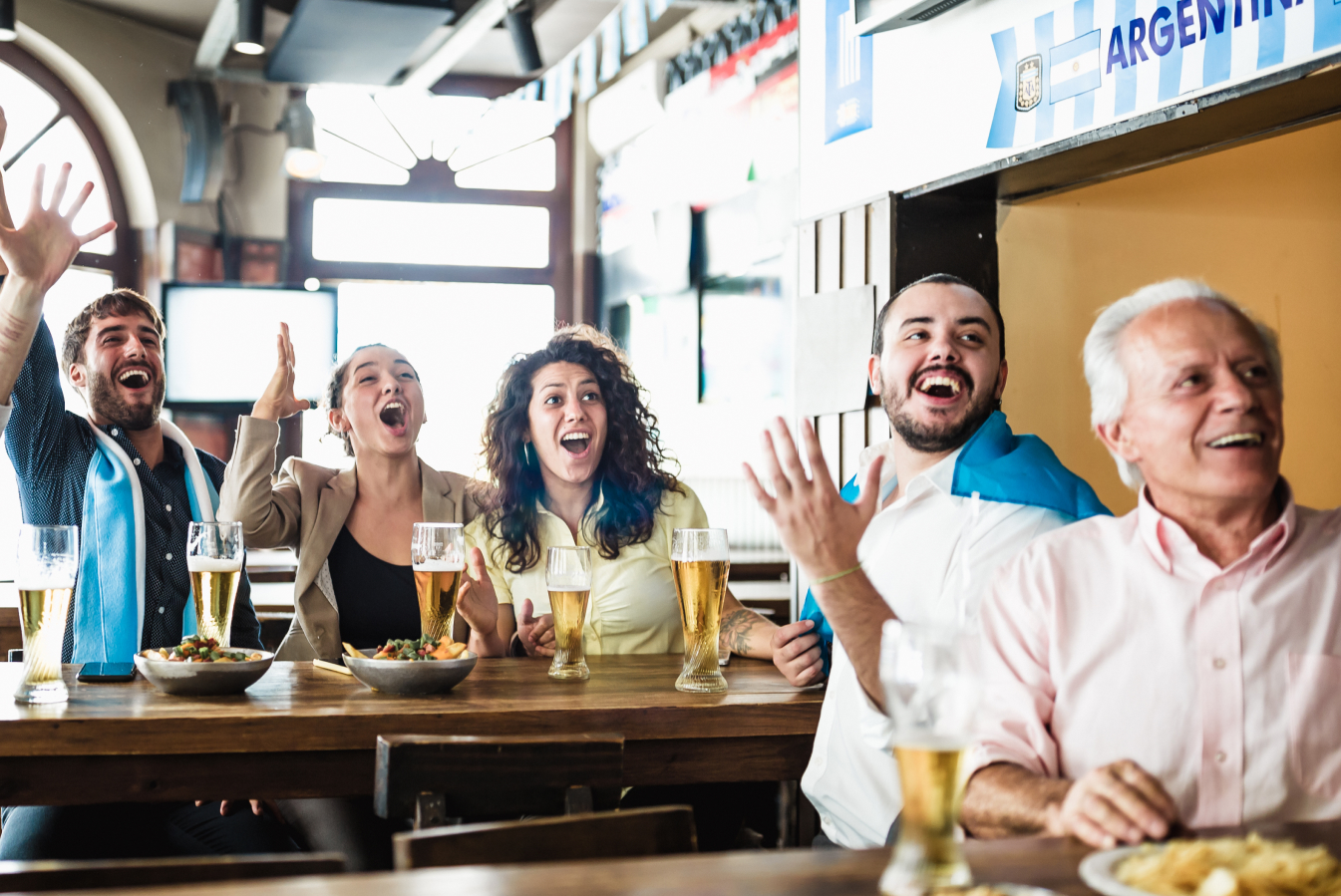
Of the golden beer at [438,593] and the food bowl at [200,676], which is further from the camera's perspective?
the golden beer at [438,593]

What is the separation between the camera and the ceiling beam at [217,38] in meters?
5.71

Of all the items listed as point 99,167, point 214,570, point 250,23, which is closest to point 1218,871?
point 214,570

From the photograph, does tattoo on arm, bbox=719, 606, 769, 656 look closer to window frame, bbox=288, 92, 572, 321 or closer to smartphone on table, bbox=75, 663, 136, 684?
smartphone on table, bbox=75, 663, 136, 684

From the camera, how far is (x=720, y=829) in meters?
2.23

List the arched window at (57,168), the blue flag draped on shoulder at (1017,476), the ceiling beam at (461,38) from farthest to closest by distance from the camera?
1. the arched window at (57,168)
2. the ceiling beam at (461,38)
3. the blue flag draped on shoulder at (1017,476)

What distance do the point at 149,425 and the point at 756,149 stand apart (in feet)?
11.2

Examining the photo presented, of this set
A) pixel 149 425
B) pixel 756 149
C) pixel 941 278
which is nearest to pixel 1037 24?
pixel 941 278

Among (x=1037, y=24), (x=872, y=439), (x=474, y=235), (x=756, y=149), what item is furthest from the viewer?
(x=474, y=235)

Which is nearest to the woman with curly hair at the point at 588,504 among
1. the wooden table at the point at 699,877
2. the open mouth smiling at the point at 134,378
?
the open mouth smiling at the point at 134,378

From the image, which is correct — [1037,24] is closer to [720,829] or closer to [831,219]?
[831,219]

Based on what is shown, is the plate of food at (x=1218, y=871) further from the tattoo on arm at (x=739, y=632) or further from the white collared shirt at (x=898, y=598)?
the tattoo on arm at (x=739, y=632)

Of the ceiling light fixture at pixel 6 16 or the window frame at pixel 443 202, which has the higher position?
the ceiling light fixture at pixel 6 16

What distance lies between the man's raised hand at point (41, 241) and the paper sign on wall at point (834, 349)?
1.69 meters

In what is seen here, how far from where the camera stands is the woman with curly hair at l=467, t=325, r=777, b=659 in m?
2.49
